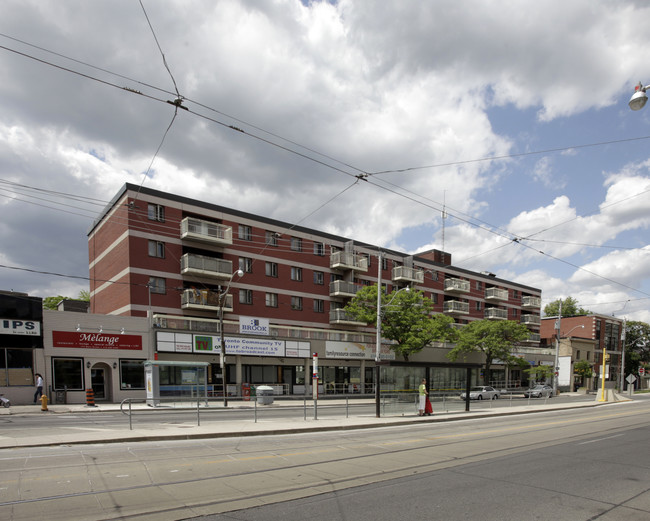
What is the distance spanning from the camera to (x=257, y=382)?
126 ft

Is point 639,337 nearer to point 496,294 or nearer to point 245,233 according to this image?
point 496,294

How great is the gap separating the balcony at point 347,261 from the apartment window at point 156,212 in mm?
17496

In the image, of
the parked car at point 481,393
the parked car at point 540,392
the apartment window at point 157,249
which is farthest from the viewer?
the parked car at point 540,392

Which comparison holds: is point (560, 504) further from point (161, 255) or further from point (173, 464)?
point (161, 255)

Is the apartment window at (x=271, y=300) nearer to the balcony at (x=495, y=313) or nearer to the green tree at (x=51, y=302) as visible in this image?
the balcony at (x=495, y=313)

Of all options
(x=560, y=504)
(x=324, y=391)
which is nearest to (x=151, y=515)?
(x=560, y=504)

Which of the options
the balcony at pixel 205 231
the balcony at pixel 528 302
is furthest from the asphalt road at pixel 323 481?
the balcony at pixel 528 302

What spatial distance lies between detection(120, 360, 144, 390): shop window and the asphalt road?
20409 millimetres

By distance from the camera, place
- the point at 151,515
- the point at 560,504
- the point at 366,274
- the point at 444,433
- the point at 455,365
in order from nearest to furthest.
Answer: the point at 151,515 < the point at 560,504 < the point at 444,433 < the point at 455,365 < the point at 366,274

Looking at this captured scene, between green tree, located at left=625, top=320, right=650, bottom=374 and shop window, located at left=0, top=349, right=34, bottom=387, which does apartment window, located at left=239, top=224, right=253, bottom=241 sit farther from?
green tree, located at left=625, top=320, right=650, bottom=374

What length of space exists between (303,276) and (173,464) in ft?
113

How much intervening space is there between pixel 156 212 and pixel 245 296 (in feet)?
32.8

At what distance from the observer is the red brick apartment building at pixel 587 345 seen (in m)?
68.7

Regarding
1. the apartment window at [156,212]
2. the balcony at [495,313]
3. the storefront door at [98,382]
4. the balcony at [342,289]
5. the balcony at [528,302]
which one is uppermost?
the apartment window at [156,212]
